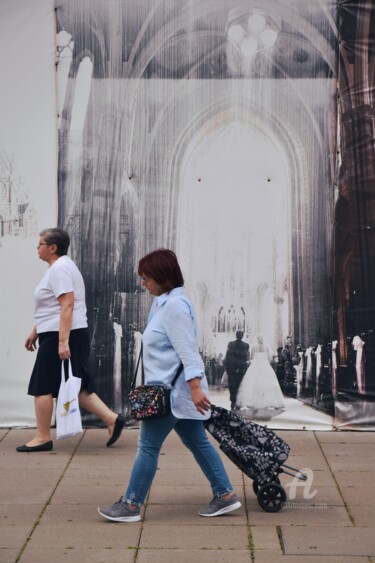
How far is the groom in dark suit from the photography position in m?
8.68

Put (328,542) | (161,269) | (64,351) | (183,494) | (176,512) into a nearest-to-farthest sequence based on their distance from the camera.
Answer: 1. (328,542)
2. (161,269)
3. (176,512)
4. (183,494)
5. (64,351)

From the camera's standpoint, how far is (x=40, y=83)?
870 cm

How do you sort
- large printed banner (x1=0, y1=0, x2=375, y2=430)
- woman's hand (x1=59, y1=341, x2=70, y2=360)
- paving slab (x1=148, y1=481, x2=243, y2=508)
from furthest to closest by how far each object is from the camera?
1. large printed banner (x1=0, y1=0, x2=375, y2=430)
2. woman's hand (x1=59, y1=341, x2=70, y2=360)
3. paving slab (x1=148, y1=481, x2=243, y2=508)

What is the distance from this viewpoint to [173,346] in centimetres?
597

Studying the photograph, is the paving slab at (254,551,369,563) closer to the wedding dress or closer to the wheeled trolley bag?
the wheeled trolley bag

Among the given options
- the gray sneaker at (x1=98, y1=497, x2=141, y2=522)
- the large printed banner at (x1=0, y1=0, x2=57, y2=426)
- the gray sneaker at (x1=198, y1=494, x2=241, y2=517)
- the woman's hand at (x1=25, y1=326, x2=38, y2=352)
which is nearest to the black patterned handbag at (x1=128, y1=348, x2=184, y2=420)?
the gray sneaker at (x1=98, y1=497, x2=141, y2=522)

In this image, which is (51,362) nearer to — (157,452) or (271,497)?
(157,452)

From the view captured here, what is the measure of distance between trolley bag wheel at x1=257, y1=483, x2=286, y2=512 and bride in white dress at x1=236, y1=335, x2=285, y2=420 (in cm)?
244

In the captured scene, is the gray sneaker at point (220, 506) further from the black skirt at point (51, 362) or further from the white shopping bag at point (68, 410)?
the black skirt at point (51, 362)

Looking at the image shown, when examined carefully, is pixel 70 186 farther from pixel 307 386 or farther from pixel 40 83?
pixel 307 386

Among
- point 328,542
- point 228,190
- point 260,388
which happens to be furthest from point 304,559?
point 228,190

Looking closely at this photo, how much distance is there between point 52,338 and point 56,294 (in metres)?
0.35

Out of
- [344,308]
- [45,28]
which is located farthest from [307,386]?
[45,28]

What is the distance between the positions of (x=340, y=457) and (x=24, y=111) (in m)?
3.66
